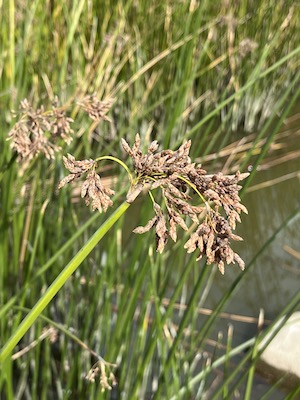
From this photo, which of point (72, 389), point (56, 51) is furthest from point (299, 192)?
point (72, 389)

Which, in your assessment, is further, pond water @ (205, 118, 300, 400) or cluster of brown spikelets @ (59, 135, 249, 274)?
pond water @ (205, 118, 300, 400)

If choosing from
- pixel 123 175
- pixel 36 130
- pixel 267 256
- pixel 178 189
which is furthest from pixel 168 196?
pixel 267 256

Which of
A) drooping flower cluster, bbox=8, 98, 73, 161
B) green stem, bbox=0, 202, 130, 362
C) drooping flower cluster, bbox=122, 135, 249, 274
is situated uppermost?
drooping flower cluster, bbox=8, 98, 73, 161

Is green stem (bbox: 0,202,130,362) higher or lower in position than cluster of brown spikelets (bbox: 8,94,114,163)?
lower

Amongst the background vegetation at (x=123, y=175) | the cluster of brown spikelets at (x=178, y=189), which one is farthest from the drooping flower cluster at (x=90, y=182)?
the background vegetation at (x=123, y=175)

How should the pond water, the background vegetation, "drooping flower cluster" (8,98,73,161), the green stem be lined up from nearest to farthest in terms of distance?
the green stem
"drooping flower cluster" (8,98,73,161)
the background vegetation
the pond water

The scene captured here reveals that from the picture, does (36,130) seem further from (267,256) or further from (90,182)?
(267,256)

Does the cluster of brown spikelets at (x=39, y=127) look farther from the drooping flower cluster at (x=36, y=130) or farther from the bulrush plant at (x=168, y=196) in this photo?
the bulrush plant at (x=168, y=196)

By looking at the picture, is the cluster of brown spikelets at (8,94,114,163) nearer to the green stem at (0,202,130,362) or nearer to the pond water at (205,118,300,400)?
the green stem at (0,202,130,362)

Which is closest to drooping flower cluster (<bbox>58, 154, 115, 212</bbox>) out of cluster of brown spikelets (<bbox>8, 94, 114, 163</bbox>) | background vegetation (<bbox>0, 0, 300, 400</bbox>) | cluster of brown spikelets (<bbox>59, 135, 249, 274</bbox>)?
cluster of brown spikelets (<bbox>59, 135, 249, 274</bbox>)
